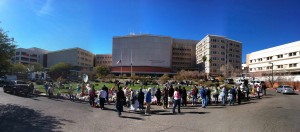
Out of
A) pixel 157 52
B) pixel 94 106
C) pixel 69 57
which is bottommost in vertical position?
pixel 94 106

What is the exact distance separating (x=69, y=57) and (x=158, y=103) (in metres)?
22.8

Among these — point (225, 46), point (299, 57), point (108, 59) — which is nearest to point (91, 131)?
point (299, 57)

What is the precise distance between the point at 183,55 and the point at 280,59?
6359 cm

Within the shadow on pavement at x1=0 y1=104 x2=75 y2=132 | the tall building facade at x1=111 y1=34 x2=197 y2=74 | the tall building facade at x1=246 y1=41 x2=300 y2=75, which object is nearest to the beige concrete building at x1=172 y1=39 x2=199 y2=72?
the tall building facade at x1=111 y1=34 x2=197 y2=74

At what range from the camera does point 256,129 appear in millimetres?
8836

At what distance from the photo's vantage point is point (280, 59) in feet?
266

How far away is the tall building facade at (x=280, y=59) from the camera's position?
7336 centimetres

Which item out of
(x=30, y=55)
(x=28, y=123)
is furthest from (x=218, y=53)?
(x=28, y=123)

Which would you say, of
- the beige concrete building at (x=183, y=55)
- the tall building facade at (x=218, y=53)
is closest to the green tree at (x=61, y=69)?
the tall building facade at (x=218, y=53)

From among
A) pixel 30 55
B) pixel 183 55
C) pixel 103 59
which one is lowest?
pixel 30 55

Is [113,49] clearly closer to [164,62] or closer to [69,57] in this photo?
[164,62]

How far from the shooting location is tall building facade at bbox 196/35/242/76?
10731cm

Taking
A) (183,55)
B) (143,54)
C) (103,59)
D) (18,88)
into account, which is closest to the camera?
(18,88)

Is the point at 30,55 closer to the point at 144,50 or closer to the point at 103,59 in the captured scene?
the point at 144,50
